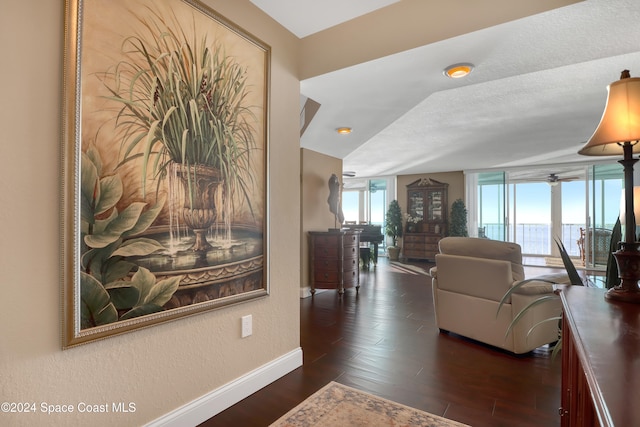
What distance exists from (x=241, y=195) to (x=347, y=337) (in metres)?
1.89

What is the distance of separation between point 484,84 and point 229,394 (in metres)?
3.48

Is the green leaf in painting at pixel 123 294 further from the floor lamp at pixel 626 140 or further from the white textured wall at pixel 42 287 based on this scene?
the floor lamp at pixel 626 140

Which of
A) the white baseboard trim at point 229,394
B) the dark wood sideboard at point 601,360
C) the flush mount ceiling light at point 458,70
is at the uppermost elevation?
the flush mount ceiling light at point 458,70

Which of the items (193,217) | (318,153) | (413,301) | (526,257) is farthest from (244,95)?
(526,257)

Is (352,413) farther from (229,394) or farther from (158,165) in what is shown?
(158,165)

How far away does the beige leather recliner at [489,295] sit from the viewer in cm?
275

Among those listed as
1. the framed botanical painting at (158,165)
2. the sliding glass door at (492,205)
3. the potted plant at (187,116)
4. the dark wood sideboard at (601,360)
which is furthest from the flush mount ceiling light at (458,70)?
the sliding glass door at (492,205)

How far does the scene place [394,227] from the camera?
8.98m

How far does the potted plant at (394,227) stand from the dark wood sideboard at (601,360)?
7.62m

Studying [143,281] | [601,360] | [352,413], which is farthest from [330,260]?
[601,360]

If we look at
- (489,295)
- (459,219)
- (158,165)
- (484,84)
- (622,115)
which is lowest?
(489,295)

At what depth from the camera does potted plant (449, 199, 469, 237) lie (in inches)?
321

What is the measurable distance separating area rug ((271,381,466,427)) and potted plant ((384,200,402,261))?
6.98 m

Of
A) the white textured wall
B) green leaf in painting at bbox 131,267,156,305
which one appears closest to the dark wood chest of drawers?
the white textured wall
